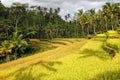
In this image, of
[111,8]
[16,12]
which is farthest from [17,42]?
[111,8]

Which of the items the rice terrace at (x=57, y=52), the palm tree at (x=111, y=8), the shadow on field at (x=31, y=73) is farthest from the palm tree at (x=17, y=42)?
the palm tree at (x=111, y=8)

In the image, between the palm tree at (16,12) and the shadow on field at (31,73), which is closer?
the shadow on field at (31,73)

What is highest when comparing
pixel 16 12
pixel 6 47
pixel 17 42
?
pixel 16 12

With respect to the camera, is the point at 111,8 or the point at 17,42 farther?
the point at 111,8

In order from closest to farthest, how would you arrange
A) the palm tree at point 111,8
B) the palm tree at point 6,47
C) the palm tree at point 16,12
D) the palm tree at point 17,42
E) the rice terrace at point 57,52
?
the rice terrace at point 57,52 < the palm tree at point 6,47 < the palm tree at point 17,42 < the palm tree at point 16,12 < the palm tree at point 111,8

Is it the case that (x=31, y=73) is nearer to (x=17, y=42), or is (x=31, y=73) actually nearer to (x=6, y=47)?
(x=6, y=47)

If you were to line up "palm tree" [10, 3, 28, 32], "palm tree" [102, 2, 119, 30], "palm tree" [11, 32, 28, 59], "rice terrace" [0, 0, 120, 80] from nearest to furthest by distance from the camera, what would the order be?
1. "rice terrace" [0, 0, 120, 80]
2. "palm tree" [11, 32, 28, 59]
3. "palm tree" [10, 3, 28, 32]
4. "palm tree" [102, 2, 119, 30]

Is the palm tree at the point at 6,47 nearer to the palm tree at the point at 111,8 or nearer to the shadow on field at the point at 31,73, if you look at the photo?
the shadow on field at the point at 31,73

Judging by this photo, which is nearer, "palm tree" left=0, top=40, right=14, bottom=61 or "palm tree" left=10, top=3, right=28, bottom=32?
"palm tree" left=0, top=40, right=14, bottom=61

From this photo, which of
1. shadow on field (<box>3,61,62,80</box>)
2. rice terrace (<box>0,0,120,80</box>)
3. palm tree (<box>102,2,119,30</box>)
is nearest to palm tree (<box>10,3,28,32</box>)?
rice terrace (<box>0,0,120,80</box>)

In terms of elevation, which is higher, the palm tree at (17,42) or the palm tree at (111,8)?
the palm tree at (111,8)

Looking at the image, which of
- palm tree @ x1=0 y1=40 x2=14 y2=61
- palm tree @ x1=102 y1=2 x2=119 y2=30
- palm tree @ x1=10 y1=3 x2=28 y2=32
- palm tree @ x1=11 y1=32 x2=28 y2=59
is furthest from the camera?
palm tree @ x1=102 y1=2 x2=119 y2=30

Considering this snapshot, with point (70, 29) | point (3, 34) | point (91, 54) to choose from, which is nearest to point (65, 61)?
point (91, 54)

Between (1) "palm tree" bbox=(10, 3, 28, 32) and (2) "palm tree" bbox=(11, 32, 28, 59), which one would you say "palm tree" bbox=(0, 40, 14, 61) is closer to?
(2) "palm tree" bbox=(11, 32, 28, 59)
